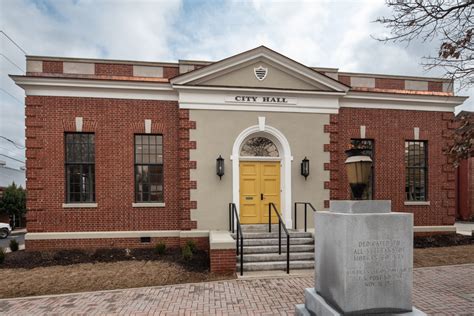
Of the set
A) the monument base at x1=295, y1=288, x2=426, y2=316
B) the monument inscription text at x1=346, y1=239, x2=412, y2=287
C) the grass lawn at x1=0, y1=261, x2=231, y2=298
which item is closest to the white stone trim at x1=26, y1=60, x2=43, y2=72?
the grass lawn at x1=0, y1=261, x2=231, y2=298

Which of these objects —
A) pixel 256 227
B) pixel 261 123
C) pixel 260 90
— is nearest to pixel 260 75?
pixel 260 90

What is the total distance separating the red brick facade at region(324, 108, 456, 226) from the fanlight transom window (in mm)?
2425

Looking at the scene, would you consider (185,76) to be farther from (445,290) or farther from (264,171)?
(445,290)

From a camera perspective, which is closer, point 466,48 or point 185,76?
point 466,48

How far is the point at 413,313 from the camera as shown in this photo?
4051mm

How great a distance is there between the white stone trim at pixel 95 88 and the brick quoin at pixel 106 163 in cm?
18

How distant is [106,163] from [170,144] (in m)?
2.24

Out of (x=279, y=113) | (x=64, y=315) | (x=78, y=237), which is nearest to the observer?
(x=64, y=315)

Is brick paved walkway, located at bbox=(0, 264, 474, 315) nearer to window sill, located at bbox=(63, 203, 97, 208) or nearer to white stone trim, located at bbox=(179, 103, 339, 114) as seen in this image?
window sill, located at bbox=(63, 203, 97, 208)

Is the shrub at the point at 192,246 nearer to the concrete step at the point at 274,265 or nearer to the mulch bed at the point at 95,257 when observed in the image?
the mulch bed at the point at 95,257

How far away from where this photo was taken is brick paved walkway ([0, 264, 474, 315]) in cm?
538

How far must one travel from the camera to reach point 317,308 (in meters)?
4.45

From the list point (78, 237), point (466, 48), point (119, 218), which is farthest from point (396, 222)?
point (78, 237)

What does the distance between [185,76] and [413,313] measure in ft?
28.7
